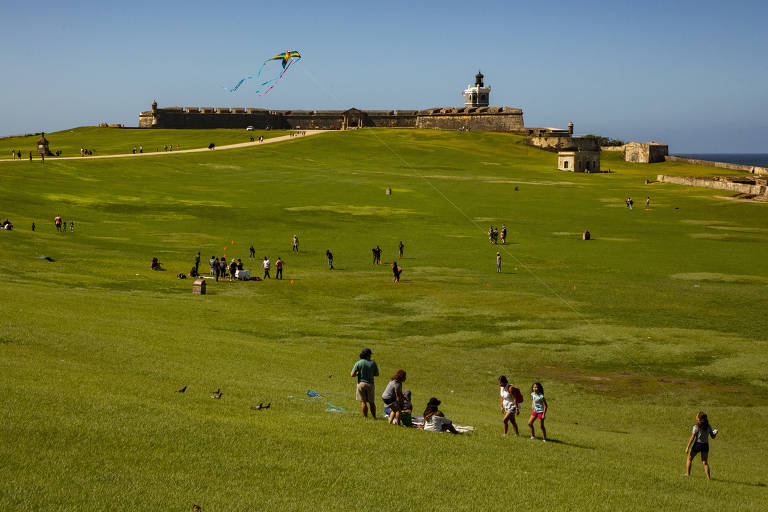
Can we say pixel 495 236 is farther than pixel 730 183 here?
No

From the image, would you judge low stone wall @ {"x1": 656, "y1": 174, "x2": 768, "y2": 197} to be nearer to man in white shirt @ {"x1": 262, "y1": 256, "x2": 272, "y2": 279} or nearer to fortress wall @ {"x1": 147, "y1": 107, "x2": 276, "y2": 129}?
man in white shirt @ {"x1": 262, "y1": 256, "x2": 272, "y2": 279}

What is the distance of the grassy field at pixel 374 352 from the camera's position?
46.3ft

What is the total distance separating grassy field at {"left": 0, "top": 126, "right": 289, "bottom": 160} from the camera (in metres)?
121

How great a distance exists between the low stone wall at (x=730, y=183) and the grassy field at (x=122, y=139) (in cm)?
6975

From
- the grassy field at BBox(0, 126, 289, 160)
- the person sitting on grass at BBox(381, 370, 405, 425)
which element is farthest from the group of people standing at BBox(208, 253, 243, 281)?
the grassy field at BBox(0, 126, 289, 160)

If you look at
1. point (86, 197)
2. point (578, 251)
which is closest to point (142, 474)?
point (578, 251)

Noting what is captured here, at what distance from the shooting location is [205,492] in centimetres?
1291

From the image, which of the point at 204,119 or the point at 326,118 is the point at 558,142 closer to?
the point at 326,118

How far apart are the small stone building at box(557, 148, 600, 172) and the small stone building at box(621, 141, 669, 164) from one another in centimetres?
1831

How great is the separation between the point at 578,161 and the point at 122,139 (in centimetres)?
7595

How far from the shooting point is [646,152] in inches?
5266

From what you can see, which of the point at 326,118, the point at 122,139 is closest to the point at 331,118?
the point at 326,118

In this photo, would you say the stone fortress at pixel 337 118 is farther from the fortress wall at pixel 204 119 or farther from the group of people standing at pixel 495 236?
the group of people standing at pixel 495 236

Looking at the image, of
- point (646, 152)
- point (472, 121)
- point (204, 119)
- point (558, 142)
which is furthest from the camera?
point (204, 119)
